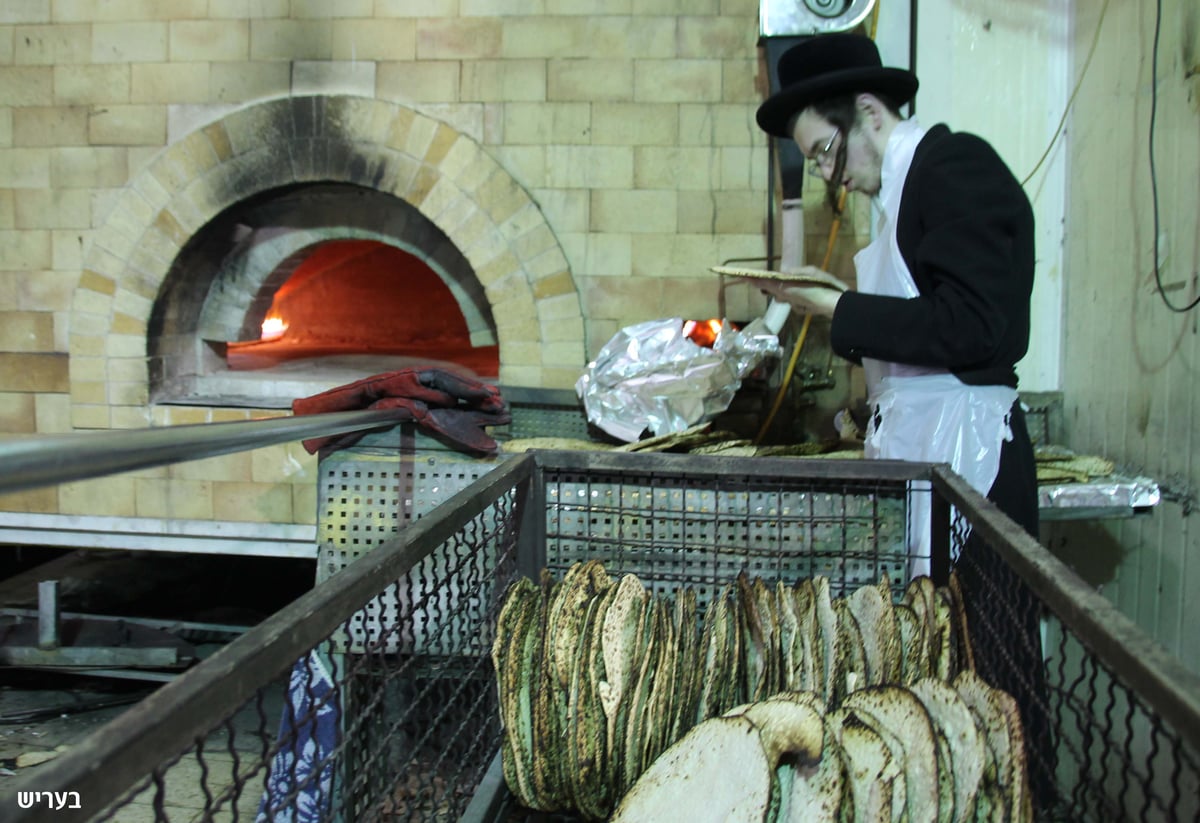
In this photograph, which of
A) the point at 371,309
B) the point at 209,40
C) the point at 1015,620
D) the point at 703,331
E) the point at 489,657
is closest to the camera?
the point at 1015,620

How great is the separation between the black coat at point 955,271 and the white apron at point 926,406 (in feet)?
0.15

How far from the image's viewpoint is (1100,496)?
265 cm

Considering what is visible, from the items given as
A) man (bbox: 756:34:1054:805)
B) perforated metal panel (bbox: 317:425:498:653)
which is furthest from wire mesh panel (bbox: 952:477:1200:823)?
perforated metal panel (bbox: 317:425:498:653)

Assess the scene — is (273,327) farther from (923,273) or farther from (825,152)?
(923,273)

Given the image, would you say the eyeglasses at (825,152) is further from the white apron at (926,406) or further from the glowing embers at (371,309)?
the glowing embers at (371,309)

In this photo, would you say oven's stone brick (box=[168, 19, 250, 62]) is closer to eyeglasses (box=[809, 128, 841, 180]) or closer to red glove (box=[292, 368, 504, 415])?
red glove (box=[292, 368, 504, 415])

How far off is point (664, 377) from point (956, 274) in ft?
5.82

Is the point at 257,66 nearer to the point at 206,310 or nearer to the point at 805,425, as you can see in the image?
the point at 206,310

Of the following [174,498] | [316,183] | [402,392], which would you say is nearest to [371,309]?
[316,183]

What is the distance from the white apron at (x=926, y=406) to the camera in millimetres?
1970

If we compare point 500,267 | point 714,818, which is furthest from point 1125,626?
point 500,267

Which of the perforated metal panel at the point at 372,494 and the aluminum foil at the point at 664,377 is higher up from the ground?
the aluminum foil at the point at 664,377

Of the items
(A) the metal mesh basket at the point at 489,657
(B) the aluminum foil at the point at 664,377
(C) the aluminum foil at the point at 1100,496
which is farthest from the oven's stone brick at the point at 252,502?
(C) the aluminum foil at the point at 1100,496

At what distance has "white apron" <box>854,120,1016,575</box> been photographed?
1.97m
